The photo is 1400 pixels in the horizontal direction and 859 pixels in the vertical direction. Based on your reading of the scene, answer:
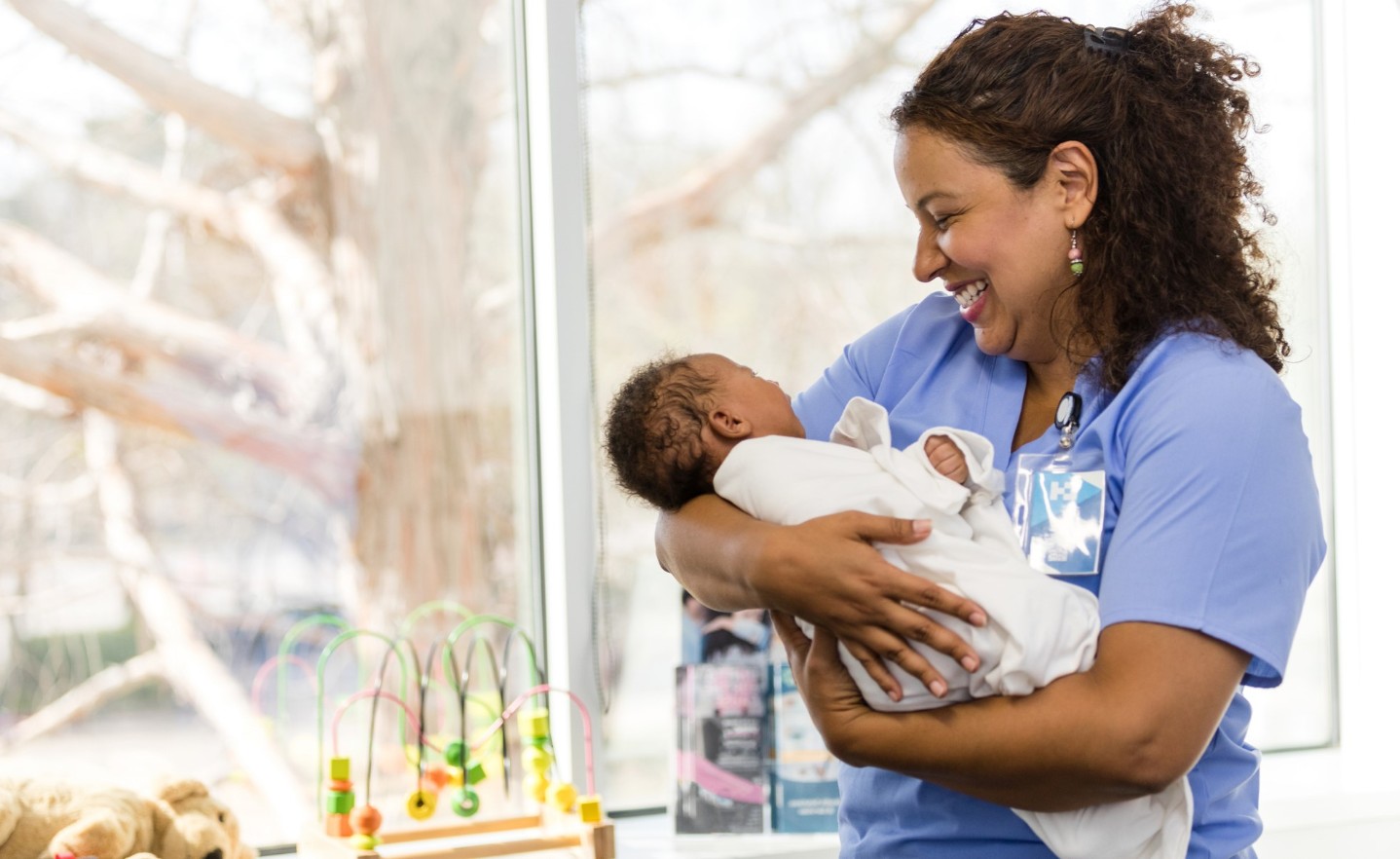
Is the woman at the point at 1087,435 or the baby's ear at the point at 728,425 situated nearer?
the woman at the point at 1087,435

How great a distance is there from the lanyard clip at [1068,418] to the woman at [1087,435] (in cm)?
2

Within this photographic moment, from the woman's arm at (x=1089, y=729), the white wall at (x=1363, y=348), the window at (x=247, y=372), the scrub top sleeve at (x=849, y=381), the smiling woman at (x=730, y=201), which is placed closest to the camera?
the woman's arm at (x=1089, y=729)

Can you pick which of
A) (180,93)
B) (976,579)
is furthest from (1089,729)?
(180,93)

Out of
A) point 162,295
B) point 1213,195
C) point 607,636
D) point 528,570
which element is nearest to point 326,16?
point 162,295

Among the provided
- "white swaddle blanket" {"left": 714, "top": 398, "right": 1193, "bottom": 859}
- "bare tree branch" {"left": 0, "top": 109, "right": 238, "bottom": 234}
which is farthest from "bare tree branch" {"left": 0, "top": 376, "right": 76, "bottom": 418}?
"white swaddle blanket" {"left": 714, "top": 398, "right": 1193, "bottom": 859}

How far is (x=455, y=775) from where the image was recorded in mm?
2096

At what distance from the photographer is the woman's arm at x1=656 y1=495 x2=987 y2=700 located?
117 centimetres

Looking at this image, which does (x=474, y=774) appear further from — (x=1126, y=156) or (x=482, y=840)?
(x=1126, y=156)

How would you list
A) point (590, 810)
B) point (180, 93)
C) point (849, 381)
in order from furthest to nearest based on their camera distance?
1. point (180, 93)
2. point (590, 810)
3. point (849, 381)

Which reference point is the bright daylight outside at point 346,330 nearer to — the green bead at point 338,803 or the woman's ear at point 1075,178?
the green bead at point 338,803

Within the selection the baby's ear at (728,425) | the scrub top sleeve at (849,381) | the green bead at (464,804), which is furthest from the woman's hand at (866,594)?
the green bead at (464,804)

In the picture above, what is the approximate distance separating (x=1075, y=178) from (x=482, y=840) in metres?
1.36

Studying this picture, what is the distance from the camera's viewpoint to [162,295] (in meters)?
2.22

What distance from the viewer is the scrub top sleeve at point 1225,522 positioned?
3.73ft
